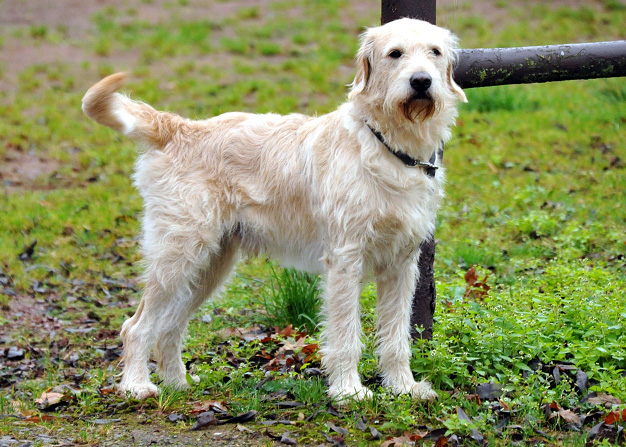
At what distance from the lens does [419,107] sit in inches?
156

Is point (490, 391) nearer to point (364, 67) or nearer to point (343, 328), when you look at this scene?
point (343, 328)

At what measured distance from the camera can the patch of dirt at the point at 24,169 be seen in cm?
866

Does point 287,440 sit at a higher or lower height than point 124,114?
A: lower

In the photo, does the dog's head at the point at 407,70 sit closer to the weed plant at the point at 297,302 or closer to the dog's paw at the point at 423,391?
the dog's paw at the point at 423,391

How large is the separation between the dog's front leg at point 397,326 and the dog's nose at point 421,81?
97 centimetres

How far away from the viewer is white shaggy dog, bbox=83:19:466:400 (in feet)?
13.5

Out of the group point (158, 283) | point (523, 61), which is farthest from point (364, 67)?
point (158, 283)

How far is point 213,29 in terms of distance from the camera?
13375 mm

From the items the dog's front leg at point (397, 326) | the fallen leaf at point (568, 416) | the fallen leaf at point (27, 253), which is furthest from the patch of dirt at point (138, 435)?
the fallen leaf at point (27, 253)

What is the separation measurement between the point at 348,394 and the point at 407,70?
1702 millimetres

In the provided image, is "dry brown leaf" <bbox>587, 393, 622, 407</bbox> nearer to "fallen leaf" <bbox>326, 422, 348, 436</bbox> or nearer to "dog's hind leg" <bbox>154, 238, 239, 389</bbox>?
"fallen leaf" <bbox>326, 422, 348, 436</bbox>

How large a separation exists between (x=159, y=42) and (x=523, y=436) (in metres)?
10.3

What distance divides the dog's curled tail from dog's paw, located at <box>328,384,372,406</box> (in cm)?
180

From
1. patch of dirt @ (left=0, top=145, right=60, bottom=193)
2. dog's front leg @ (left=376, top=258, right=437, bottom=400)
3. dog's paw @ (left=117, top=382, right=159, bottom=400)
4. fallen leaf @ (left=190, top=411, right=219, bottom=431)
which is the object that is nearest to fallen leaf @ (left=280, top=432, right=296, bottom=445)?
fallen leaf @ (left=190, top=411, right=219, bottom=431)
